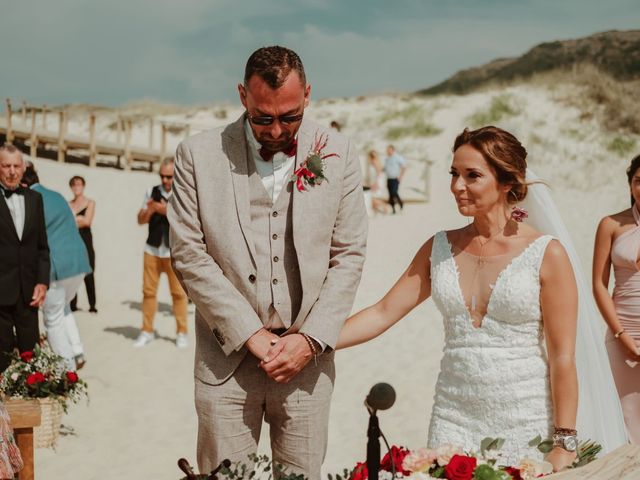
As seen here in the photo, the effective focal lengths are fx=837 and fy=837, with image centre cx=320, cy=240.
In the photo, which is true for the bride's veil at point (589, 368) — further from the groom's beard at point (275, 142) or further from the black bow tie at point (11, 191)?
the black bow tie at point (11, 191)

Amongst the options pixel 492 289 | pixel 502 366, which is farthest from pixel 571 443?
pixel 492 289

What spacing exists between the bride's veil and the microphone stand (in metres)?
1.56

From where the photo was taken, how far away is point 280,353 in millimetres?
3033

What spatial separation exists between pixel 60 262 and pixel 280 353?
196 inches

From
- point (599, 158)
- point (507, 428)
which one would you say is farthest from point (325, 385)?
point (599, 158)

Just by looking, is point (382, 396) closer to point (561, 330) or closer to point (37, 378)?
point (561, 330)

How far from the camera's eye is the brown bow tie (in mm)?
3178

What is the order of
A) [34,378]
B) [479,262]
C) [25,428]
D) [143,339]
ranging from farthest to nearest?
[143,339] → [34,378] → [25,428] → [479,262]

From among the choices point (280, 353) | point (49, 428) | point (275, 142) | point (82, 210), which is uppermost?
point (275, 142)

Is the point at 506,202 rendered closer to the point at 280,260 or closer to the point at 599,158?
the point at 280,260

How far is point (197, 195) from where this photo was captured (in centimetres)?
316

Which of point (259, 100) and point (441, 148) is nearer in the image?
point (259, 100)

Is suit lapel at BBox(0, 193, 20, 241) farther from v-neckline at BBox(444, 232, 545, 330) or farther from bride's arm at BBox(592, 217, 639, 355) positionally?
bride's arm at BBox(592, 217, 639, 355)

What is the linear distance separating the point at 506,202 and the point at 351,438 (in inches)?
156
